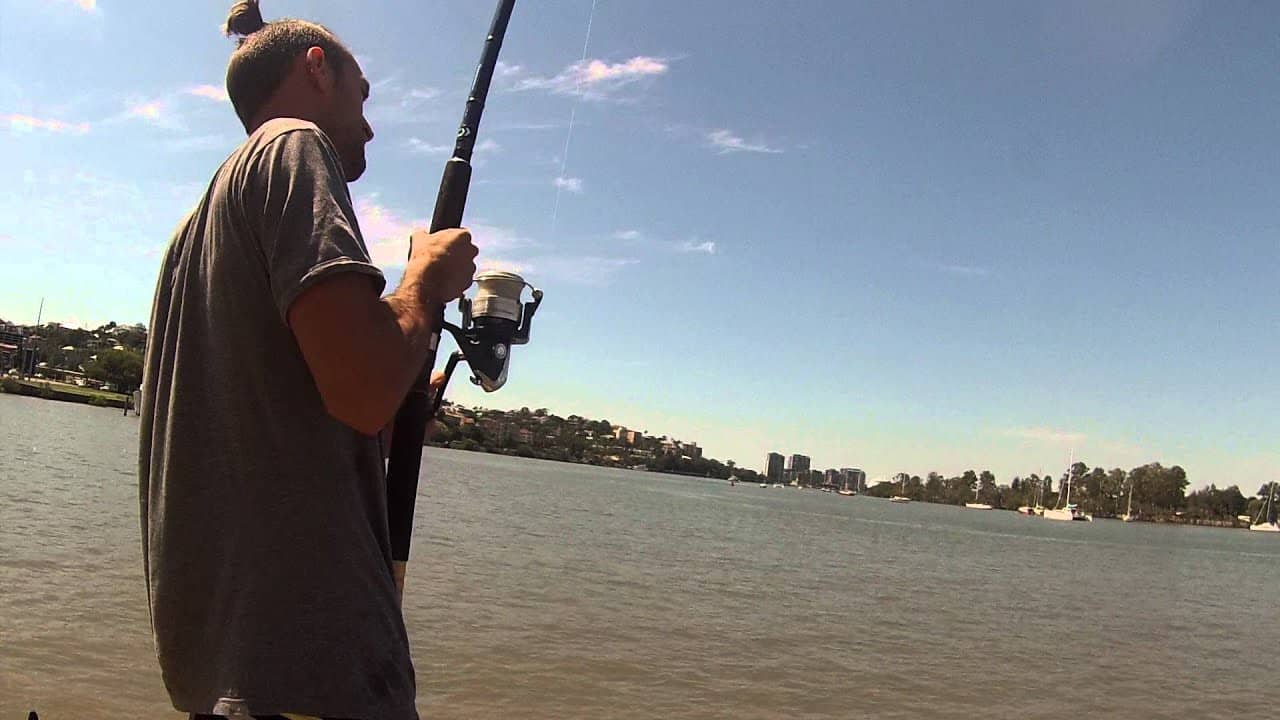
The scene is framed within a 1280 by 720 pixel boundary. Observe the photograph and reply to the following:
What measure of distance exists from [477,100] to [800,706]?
8891 mm

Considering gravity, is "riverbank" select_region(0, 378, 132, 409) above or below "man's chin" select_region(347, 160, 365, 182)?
below

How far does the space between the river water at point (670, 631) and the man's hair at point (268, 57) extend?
276 inches

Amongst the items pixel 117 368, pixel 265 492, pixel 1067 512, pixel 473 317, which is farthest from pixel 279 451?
pixel 1067 512

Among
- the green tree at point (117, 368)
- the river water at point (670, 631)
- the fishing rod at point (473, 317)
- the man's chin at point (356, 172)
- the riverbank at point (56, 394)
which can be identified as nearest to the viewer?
the man's chin at point (356, 172)

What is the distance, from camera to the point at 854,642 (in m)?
13.9

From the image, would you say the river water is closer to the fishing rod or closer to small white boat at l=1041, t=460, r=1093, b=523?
the fishing rod

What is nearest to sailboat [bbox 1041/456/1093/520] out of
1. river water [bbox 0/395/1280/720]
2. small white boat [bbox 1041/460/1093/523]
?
small white boat [bbox 1041/460/1093/523]

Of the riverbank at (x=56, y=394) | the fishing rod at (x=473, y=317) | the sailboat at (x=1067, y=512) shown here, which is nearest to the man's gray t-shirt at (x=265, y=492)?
the fishing rod at (x=473, y=317)

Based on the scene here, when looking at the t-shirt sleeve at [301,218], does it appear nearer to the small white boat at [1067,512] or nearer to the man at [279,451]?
the man at [279,451]

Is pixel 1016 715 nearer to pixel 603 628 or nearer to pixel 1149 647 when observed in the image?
pixel 603 628

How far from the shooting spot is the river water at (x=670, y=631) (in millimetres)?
8844

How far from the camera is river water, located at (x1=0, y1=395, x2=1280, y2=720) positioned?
29.0ft

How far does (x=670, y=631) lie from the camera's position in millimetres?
12898

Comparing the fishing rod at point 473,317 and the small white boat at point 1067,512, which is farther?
the small white boat at point 1067,512
